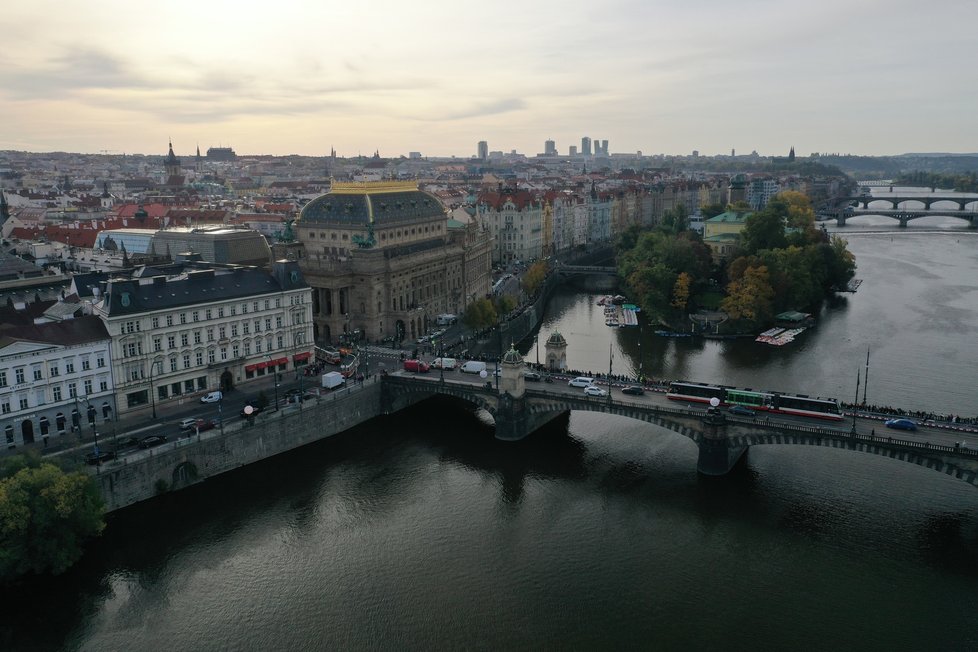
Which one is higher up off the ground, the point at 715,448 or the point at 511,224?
the point at 511,224

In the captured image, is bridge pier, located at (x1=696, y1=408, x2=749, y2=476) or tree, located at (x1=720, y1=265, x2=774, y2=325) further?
tree, located at (x1=720, y1=265, x2=774, y2=325)

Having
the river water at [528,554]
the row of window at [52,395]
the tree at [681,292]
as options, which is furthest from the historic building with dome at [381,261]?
the row of window at [52,395]

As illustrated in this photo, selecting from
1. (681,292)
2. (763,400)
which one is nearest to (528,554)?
(763,400)

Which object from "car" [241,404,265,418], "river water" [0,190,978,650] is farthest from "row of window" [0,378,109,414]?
"river water" [0,190,978,650]

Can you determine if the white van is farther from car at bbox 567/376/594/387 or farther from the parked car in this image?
car at bbox 567/376/594/387

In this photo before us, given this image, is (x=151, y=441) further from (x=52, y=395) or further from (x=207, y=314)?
(x=207, y=314)

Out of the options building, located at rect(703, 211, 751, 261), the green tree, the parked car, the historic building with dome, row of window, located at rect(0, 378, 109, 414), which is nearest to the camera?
row of window, located at rect(0, 378, 109, 414)
